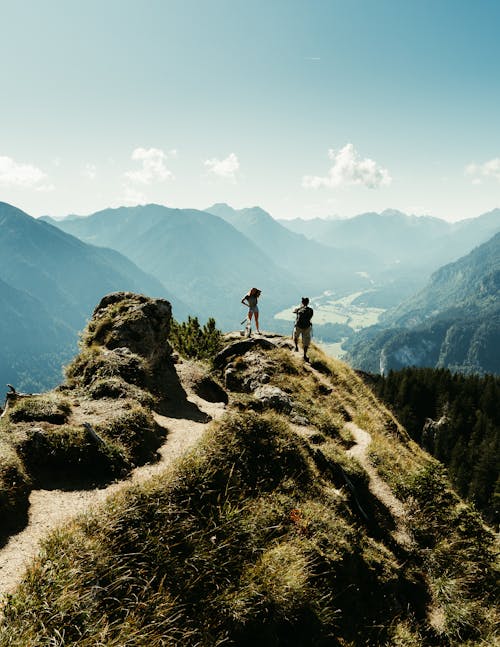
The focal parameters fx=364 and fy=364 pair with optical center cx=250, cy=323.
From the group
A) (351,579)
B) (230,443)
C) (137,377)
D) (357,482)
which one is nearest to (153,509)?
(230,443)

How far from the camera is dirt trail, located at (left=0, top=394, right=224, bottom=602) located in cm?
651

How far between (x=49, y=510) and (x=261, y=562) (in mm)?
5000

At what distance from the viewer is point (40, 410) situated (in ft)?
37.2

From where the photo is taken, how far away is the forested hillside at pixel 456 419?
8500 centimetres

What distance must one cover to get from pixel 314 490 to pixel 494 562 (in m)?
5.90

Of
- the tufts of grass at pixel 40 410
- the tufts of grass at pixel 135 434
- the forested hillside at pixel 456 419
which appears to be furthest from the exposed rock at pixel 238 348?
the forested hillside at pixel 456 419

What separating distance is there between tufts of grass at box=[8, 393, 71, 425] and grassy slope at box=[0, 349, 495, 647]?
5220 mm

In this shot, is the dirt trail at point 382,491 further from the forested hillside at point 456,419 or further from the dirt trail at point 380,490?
the forested hillside at point 456,419

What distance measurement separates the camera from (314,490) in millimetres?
10508

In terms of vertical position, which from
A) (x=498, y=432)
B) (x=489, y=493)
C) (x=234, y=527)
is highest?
(x=234, y=527)

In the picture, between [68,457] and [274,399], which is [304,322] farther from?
[68,457]

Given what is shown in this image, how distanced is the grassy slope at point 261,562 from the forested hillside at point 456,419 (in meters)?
85.6

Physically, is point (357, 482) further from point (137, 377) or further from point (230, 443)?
point (137, 377)

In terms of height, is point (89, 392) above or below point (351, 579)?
above
